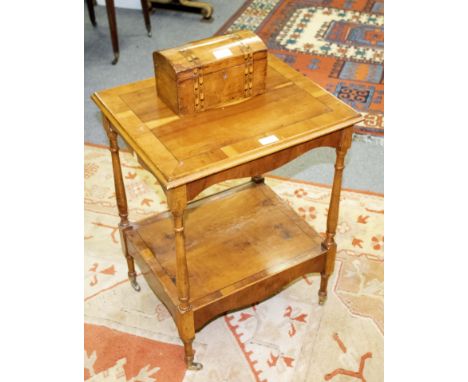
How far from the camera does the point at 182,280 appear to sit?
1.98m

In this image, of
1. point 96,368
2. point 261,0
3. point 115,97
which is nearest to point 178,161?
point 115,97

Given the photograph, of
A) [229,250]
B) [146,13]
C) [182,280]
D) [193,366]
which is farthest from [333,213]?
[146,13]

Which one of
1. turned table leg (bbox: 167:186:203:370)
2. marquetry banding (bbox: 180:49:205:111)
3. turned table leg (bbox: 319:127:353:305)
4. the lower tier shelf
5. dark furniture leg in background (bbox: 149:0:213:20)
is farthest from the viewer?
dark furniture leg in background (bbox: 149:0:213:20)

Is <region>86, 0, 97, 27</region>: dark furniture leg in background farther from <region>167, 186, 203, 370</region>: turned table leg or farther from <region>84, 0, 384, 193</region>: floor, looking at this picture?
<region>167, 186, 203, 370</region>: turned table leg

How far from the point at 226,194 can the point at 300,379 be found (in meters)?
0.83

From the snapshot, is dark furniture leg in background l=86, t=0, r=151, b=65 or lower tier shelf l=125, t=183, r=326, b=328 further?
dark furniture leg in background l=86, t=0, r=151, b=65

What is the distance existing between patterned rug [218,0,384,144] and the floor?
189 millimetres

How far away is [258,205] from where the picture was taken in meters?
2.54

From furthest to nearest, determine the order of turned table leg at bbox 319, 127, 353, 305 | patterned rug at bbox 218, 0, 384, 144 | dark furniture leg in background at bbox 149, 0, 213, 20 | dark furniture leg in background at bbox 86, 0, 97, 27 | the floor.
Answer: dark furniture leg in background at bbox 149, 0, 213, 20 → dark furniture leg in background at bbox 86, 0, 97, 27 → patterned rug at bbox 218, 0, 384, 144 → the floor → turned table leg at bbox 319, 127, 353, 305

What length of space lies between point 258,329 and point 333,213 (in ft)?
1.86

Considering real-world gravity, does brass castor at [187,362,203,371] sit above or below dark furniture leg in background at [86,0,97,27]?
below

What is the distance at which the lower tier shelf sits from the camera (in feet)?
7.09

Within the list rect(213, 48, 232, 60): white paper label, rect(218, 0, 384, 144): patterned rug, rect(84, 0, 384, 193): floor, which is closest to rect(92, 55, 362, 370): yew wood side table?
rect(213, 48, 232, 60): white paper label

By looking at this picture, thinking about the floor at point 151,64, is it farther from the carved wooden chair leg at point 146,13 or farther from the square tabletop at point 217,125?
the square tabletop at point 217,125
